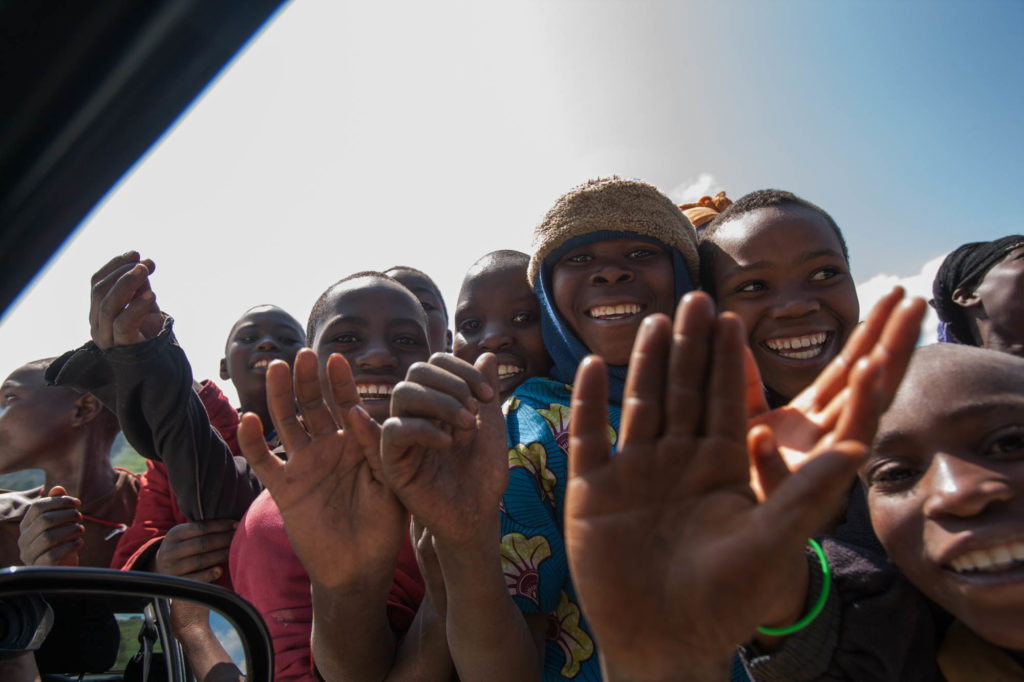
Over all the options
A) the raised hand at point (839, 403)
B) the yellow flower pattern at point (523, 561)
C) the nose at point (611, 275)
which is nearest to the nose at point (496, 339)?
the nose at point (611, 275)

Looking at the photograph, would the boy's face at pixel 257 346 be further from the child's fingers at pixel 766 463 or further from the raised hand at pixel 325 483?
the child's fingers at pixel 766 463

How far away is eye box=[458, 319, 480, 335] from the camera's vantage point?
2.66m

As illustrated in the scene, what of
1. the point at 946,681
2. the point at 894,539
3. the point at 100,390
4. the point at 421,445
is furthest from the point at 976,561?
the point at 100,390

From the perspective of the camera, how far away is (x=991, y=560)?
1086mm

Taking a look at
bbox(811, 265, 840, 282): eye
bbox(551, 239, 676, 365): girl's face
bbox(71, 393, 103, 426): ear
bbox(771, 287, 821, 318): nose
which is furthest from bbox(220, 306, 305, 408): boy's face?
bbox(811, 265, 840, 282): eye

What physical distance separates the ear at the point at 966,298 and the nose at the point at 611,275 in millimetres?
2540

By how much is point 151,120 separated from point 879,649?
2309 millimetres

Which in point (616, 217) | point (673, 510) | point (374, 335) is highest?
point (616, 217)

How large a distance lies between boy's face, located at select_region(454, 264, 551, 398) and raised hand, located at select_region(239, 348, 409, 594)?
1.14m

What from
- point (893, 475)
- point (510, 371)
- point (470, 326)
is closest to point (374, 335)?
point (470, 326)

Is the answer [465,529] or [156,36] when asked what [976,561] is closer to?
[465,529]

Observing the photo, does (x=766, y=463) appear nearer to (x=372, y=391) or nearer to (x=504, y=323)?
(x=372, y=391)

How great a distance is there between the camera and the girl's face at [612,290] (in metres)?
2.11

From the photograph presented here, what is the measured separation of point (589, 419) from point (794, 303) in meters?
1.35
